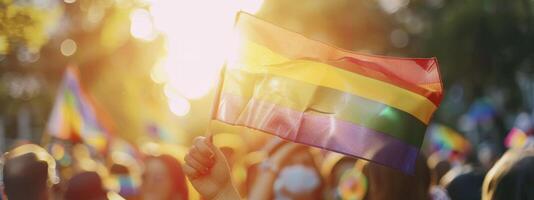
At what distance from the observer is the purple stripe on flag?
17.9 feet

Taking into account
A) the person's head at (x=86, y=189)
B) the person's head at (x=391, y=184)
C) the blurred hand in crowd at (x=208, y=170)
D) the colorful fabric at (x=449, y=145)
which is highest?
the blurred hand in crowd at (x=208, y=170)

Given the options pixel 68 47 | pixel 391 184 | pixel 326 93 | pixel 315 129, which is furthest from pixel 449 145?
pixel 68 47

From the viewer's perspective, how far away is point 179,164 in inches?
267

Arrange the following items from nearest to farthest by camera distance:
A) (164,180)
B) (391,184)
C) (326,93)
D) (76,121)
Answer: (326,93), (391,184), (164,180), (76,121)

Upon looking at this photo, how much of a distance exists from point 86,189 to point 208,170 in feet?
6.64

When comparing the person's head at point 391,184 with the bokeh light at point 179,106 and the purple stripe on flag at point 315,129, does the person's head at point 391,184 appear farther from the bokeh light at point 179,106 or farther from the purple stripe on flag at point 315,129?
the bokeh light at point 179,106

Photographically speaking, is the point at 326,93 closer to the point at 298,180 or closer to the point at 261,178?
the point at 298,180

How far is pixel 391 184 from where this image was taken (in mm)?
5805

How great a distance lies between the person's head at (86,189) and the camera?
6.71 metres

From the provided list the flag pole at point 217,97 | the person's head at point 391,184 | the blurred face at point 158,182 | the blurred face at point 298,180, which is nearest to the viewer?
the flag pole at point 217,97

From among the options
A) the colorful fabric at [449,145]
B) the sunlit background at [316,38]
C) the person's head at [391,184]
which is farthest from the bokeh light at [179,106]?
the person's head at [391,184]

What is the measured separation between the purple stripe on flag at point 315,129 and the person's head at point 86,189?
144 centimetres

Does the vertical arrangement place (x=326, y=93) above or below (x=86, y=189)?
above

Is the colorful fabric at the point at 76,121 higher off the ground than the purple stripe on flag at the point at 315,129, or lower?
lower
